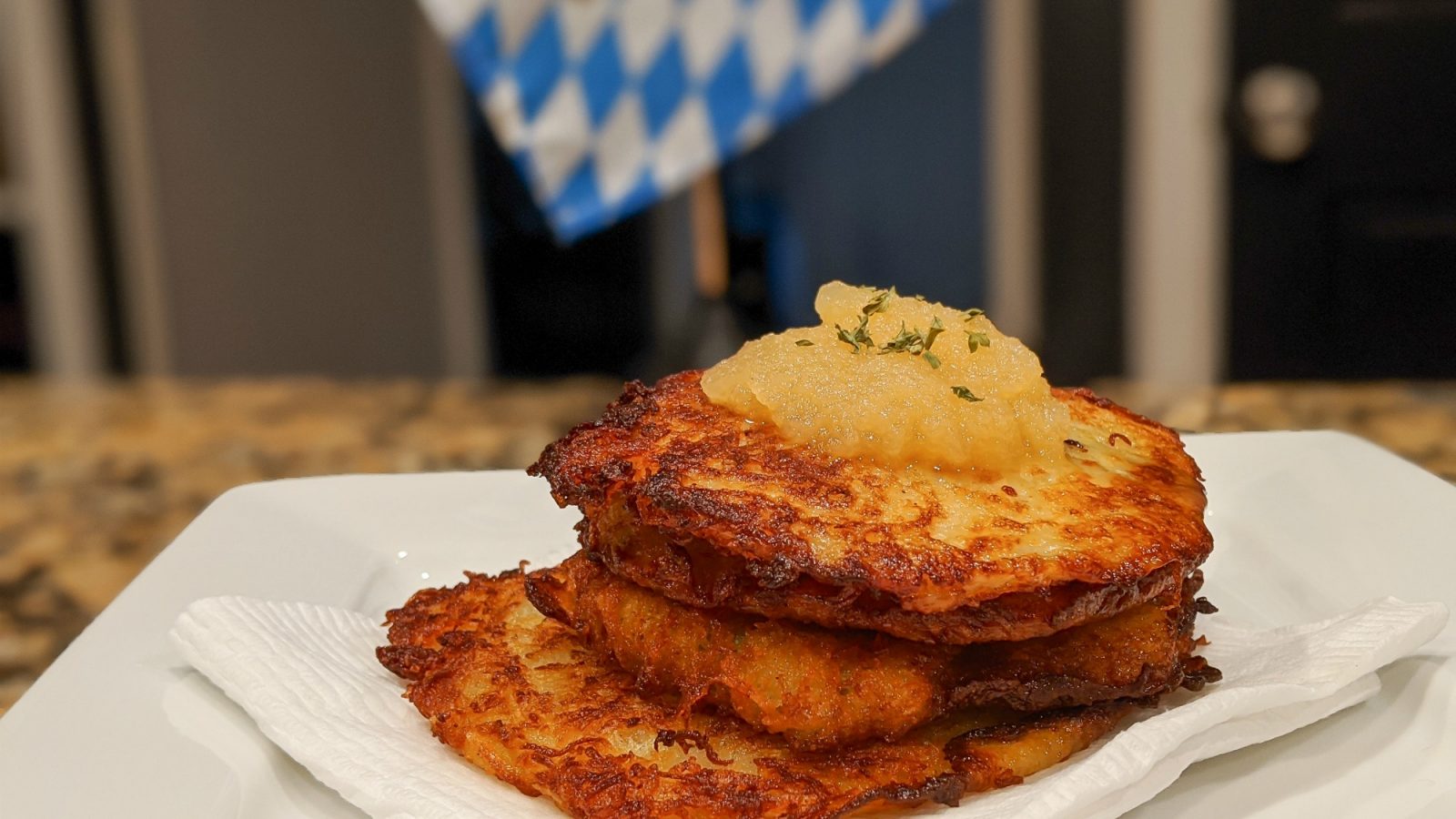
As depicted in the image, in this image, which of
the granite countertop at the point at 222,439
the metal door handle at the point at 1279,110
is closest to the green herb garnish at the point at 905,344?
the granite countertop at the point at 222,439

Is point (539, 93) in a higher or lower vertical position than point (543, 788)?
higher

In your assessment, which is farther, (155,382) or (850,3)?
(155,382)

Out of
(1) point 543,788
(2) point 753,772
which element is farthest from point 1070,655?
(1) point 543,788

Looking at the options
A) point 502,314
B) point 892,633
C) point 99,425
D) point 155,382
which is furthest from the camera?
point 502,314

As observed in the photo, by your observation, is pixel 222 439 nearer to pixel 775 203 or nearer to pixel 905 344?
pixel 905 344

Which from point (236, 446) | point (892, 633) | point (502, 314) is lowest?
point (502, 314)

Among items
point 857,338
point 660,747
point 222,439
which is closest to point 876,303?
point 857,338

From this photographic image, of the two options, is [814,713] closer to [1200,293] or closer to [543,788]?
[543,788]

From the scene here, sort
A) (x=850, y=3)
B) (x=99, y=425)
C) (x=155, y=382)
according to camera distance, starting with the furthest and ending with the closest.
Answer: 1. (x=155, y=382)
2. (x=850, y=3)
3. (x=99, y=425)
